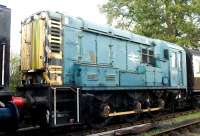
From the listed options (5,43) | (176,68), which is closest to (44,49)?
(5,43)

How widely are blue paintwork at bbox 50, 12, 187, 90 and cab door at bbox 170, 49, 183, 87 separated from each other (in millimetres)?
49

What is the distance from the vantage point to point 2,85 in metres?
8.00

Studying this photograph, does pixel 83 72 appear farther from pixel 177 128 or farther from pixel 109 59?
pixel 177 128

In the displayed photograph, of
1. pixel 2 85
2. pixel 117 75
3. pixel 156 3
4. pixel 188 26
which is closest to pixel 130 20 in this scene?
pixel 156 3

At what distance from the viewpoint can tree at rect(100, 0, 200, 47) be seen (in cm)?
3281

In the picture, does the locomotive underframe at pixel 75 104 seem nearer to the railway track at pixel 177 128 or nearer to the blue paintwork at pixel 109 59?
the blue paintwork at pixel 109 59

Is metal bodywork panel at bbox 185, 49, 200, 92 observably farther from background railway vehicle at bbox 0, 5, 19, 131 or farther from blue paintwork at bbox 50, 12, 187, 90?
background railway vehicle at bbox 0, 5, 19, 131

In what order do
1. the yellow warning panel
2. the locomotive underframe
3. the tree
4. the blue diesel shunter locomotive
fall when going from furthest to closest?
the tree
the yellow warning panel
the blue diesel shunter locomotive
the locomotive underframe

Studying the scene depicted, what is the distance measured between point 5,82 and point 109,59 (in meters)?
6.08

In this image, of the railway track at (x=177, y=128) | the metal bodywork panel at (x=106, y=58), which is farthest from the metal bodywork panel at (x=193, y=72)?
the railway track at (x=177, y=128)

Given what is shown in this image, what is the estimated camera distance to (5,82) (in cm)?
814

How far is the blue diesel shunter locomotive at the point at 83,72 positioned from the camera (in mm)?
10727

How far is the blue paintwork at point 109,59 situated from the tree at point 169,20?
51.8 feet

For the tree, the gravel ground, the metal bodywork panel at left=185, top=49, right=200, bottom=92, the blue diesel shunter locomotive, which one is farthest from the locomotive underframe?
the tree
